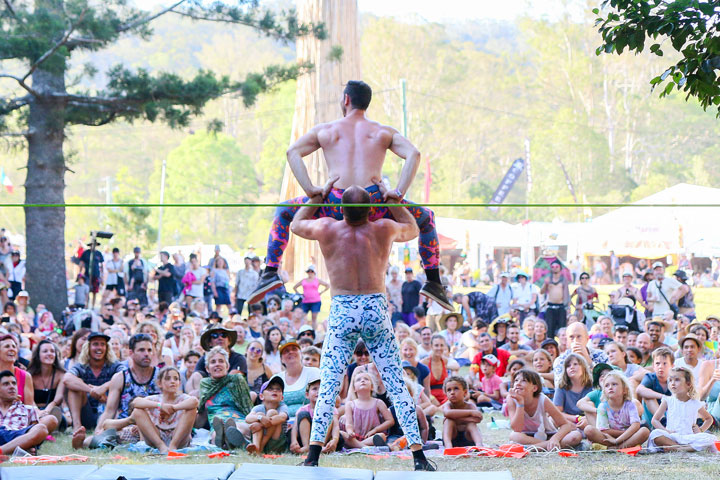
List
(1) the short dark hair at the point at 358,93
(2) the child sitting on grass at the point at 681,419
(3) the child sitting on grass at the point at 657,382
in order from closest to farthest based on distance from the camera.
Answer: (1) the short dark hair at the point at 358,93
(2) the child sitting on grass at the point at 681,419
(3) the child sitting on grass at the point at 657,382

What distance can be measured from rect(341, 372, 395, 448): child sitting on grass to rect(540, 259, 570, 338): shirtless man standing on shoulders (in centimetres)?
519

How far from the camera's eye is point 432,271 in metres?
5.62

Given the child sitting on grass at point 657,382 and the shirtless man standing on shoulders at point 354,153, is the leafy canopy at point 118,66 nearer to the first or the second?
the child sitting on grass at point 657,382

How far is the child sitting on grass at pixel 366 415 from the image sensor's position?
654cm

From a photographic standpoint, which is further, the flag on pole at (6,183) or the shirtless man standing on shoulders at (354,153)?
the flag on pole at (6,183)

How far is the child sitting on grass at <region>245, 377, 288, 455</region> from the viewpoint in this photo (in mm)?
6320

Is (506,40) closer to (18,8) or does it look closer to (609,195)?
(609,195)

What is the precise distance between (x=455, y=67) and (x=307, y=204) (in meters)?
47.5

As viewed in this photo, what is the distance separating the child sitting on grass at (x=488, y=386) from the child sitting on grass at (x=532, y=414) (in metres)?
1.70

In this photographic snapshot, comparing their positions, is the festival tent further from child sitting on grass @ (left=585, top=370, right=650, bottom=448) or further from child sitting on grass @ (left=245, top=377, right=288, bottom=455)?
child sitting on grass @ (left=245, top=377, right=288, bottom=455)

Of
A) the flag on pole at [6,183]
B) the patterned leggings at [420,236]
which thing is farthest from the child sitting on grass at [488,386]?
the flag on pole at [6,183]

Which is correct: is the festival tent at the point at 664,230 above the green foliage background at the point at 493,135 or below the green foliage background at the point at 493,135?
below

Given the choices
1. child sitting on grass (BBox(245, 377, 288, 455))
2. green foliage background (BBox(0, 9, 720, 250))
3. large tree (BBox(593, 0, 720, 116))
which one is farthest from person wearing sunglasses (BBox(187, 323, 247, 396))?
green foliage background (BBox(0, 9, 720, 250))

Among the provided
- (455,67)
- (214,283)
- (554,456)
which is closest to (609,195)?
(455,67)
